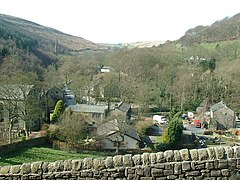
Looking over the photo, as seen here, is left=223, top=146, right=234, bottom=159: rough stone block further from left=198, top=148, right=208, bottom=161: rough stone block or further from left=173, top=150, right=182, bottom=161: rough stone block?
left=173, top=150, right=182, bottom=161: rough stone block

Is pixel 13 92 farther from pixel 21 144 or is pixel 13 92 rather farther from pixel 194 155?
pixel 194 155

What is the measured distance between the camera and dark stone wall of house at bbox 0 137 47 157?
104 feet

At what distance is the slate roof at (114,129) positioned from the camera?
4191cm

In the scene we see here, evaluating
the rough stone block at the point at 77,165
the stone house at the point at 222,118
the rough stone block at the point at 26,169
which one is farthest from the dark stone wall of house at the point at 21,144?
the stone house at the point at 222,118

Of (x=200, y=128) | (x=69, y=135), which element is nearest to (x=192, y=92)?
(x=200, y=128)

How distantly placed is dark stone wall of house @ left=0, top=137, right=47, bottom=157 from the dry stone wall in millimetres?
27924

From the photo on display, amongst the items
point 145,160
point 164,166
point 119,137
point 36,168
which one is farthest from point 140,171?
point 119,137

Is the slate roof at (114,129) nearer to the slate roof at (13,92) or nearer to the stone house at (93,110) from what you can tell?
the slate roof at (13,92)

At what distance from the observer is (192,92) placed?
238 feet

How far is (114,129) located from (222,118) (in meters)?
24.5

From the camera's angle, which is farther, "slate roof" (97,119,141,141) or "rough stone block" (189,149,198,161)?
"slate roof" (97,119,141,141)

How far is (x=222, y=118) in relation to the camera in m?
59.0

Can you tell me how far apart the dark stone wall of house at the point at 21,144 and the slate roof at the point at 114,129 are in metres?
6.93

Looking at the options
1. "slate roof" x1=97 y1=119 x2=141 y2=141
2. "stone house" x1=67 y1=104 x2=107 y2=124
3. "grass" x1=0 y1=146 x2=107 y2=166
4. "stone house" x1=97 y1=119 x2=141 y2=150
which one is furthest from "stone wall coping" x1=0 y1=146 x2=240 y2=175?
"stone house" x1=67 y1=104 x2=107 y2=124
